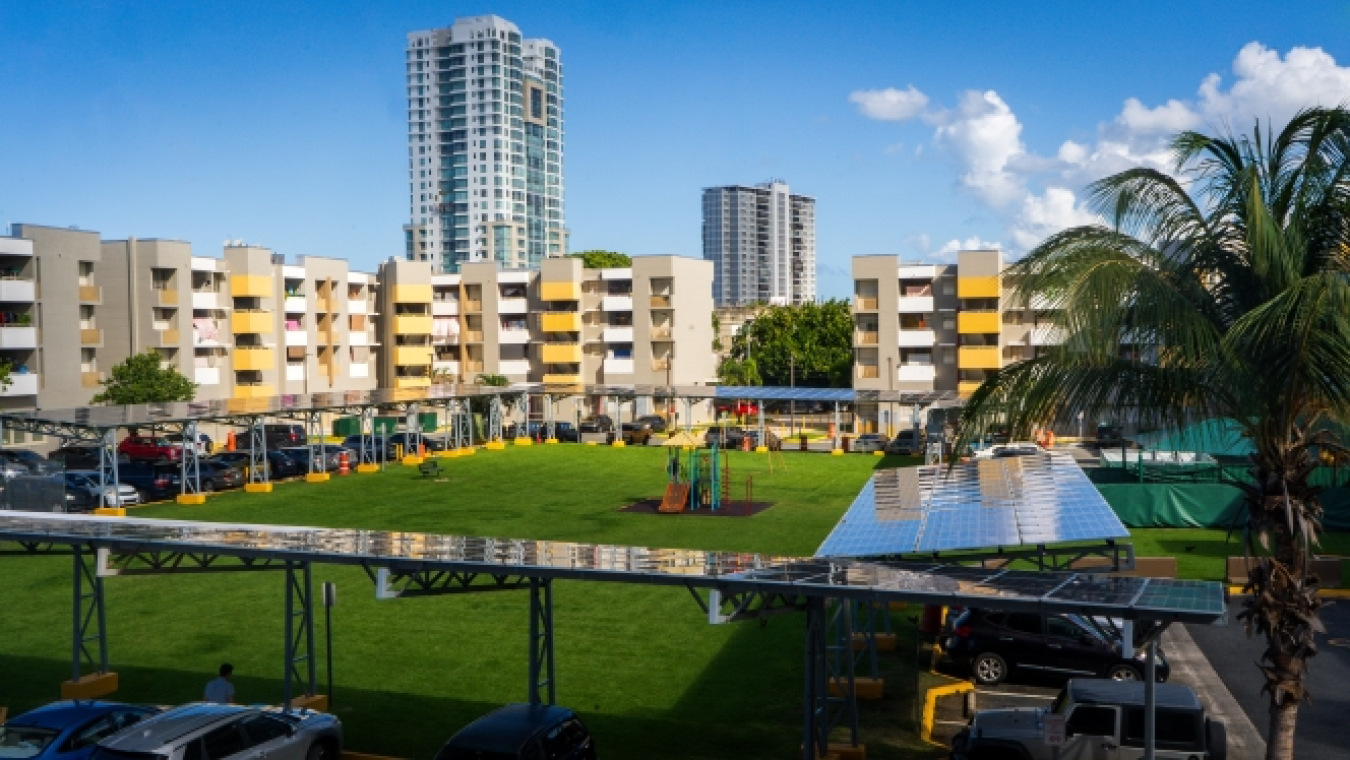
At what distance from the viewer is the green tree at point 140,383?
Answer: 184 ft

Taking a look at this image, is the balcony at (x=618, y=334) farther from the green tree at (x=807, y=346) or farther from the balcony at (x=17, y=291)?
the balcony at (x=17, y=291)

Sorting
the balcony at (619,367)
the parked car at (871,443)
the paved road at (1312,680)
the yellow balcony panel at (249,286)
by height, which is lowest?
the paved road at (1312,680)

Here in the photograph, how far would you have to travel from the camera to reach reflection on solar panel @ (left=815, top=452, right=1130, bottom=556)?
16375 mm

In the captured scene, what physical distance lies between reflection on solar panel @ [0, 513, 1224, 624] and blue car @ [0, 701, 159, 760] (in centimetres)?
203

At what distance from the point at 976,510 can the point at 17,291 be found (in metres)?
50.2

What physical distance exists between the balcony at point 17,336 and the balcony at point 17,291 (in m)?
1.32

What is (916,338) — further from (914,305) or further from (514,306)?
(514,306)

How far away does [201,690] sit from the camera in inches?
711

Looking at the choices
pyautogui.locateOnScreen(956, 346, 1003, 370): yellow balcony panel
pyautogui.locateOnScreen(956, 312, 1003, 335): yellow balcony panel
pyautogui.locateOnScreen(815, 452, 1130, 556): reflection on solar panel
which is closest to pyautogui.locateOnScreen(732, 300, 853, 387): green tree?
pyautogui.locateOnScreen(956, 346, 1003, 370): yellow balcony panel

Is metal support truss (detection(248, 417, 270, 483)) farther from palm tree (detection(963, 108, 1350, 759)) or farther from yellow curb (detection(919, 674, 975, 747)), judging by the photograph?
palm tree (detection(963, 108, 1350, 759))

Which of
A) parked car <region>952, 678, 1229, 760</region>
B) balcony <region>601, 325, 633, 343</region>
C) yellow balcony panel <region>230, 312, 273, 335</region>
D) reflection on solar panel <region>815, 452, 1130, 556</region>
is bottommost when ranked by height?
parked car <region>952, 678, 1229, 760</region>

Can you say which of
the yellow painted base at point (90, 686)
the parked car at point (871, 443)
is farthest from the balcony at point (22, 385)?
the yellow painted base at point (90, 686)

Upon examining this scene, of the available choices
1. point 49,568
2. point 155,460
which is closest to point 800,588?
point 49,568

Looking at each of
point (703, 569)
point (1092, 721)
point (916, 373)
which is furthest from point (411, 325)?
point (1092, 721)
